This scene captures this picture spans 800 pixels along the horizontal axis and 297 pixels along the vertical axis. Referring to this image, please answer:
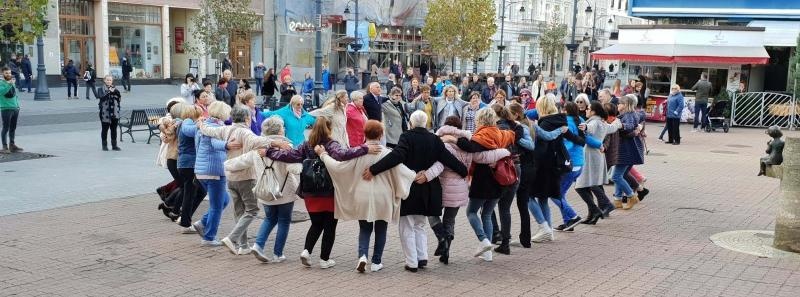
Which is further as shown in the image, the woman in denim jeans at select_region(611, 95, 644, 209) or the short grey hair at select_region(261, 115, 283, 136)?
the woman in denim jeans at select_region(611, 95, 644, 209)

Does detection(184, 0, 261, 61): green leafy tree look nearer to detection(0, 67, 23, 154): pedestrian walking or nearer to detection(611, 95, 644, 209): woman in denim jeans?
detection(0, 67, 23, 154): pedestrian walking

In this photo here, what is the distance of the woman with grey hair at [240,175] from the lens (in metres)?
8.03

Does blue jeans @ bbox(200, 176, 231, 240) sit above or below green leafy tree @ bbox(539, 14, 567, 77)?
below

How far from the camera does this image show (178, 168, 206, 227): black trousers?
9.18 meters

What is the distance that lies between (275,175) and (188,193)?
76.4 inches

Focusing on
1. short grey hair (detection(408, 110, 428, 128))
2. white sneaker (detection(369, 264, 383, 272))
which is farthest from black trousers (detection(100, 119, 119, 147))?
short grey hair (detection(408, 110, 428, 128))

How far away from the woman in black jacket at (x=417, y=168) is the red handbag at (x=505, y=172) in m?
0.46

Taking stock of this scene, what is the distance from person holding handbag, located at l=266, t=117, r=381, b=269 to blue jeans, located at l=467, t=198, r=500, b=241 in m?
1.42

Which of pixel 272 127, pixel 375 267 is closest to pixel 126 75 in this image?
pixel 272 127

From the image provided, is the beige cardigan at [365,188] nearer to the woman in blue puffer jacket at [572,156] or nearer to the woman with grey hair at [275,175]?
the woman with grey hair at [275,175]

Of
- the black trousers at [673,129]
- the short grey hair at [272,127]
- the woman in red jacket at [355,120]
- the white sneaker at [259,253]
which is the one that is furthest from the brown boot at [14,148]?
the black trousers at [673,129]

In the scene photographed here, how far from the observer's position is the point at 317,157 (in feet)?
24.6

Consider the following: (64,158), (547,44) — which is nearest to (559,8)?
(547,44)

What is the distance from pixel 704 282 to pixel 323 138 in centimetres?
379
